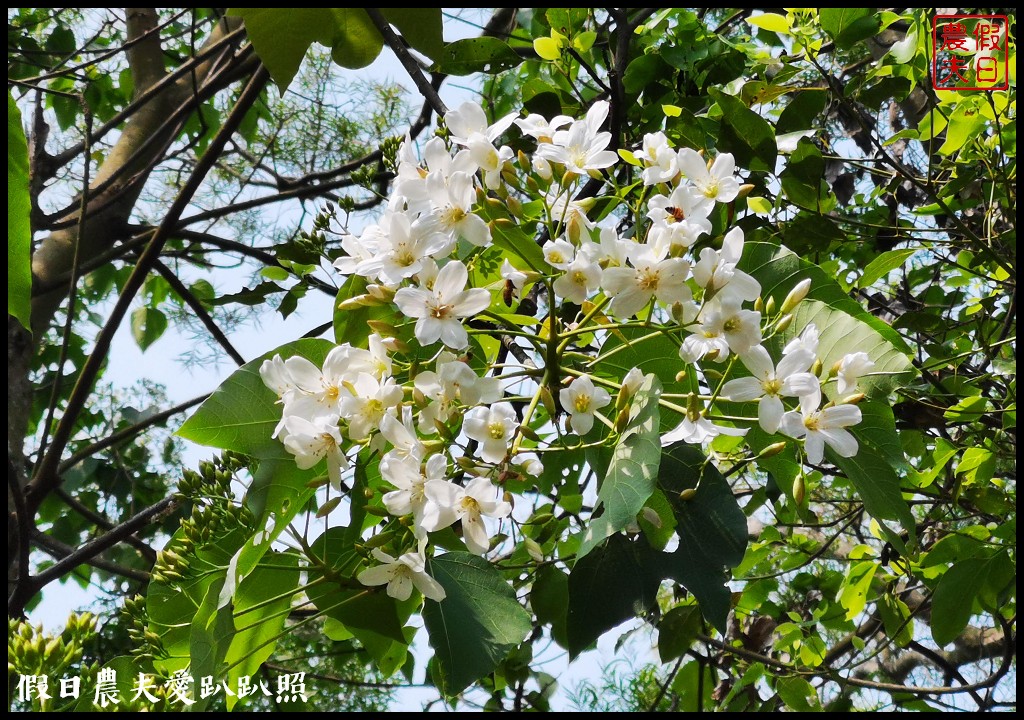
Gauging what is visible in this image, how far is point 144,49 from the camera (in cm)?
212

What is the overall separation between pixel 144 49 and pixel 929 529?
6.89 ft

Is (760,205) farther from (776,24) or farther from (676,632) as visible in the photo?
(676,632)

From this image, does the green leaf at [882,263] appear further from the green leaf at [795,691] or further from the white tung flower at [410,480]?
the white tung flower at [410,480]

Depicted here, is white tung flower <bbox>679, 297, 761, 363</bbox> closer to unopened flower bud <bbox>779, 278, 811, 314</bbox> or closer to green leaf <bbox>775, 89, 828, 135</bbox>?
unopened flower bud <bbox>779, 278, 811, 314</bbox>

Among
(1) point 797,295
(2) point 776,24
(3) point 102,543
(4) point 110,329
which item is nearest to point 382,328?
(1) point 797,295

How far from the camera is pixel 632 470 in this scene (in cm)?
62

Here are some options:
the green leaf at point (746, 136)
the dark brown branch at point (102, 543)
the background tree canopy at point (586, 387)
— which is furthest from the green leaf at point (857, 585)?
the dark brown branch at point (102, 543)

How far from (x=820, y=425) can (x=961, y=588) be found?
0.59m

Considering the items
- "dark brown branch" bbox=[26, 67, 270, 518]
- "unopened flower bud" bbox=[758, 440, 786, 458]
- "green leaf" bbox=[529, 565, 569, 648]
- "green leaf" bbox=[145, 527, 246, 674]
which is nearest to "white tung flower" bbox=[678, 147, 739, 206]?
"unopened flower bud" bbox=[758, 440, 786, 458]

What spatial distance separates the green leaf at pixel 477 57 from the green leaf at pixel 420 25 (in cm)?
51

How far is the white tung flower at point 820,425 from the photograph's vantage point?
2.12ft

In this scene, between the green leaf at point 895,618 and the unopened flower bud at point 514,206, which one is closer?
the unopened flower bud at point 514,206

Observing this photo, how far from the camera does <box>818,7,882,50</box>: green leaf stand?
107cm

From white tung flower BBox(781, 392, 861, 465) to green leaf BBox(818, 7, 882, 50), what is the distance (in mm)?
641
